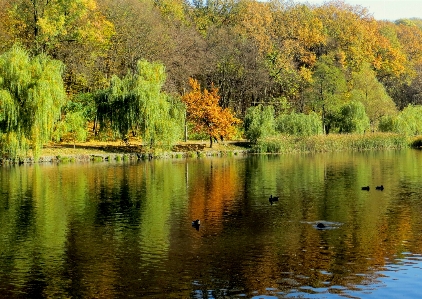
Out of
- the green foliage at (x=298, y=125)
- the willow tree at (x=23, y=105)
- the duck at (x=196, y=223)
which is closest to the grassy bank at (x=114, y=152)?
the willow tree at (x=23, y=105)

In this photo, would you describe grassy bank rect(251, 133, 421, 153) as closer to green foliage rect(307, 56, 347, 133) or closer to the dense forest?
the dense forest

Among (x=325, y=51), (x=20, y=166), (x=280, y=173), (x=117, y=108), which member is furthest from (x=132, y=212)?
(x=325, y=51)

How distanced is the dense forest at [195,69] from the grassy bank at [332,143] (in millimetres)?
2184

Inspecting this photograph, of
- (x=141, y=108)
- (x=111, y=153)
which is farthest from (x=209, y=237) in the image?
(x=111, y=153)

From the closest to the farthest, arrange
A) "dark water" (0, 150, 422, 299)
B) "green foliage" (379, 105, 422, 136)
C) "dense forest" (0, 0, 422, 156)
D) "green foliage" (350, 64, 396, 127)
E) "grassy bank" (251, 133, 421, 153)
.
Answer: "dark water" (0, 150, 422, 299), "dense forest" (0, 0, 422, 156), "grassy bank" (251, 133, 421, 153), "green foliage" (379, 105, 422, 136), "green foliage" (350, 64, 396, 127)

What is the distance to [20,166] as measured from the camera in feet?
169

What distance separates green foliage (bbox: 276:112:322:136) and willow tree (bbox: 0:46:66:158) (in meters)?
33.3

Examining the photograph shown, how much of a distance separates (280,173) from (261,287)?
30.0 m

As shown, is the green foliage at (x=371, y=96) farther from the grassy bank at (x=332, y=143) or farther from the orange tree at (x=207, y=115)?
the orange tree at (x=207, y=115)

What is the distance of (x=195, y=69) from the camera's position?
81.1 metres

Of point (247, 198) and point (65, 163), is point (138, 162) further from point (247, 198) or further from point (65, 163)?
point (247, 198)

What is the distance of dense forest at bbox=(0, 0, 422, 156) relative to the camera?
53219mm

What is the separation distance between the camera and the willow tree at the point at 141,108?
59.9 m

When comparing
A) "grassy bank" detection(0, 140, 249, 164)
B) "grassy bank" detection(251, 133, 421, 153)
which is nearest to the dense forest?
"grassy bank" detection(0, 140, 249, 164)
